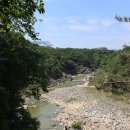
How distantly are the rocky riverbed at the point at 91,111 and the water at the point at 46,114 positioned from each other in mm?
888

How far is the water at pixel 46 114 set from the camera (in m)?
35.0

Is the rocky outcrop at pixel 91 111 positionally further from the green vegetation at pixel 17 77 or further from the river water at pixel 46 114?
the green vegetation at pixel 17 77

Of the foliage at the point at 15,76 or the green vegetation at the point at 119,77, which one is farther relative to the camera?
the foliage at the point at 15,76

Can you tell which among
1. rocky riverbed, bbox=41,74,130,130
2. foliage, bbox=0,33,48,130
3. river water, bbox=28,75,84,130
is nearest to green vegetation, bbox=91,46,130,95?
rocky riverbed, bbox=41,74,130,130

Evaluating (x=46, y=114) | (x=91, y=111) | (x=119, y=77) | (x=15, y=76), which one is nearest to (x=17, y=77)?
(x=15, y=76)

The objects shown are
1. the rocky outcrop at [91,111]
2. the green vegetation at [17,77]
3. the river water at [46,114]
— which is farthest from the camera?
the river water at [46,114]

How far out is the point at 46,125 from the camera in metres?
35.8

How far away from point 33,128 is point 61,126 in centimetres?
1350

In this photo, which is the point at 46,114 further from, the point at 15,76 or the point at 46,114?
the point at 15,76

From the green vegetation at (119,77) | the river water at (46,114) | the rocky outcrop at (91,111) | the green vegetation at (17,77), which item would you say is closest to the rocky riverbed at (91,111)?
the rocky outcrop at (91,111)

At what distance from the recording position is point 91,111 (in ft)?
144

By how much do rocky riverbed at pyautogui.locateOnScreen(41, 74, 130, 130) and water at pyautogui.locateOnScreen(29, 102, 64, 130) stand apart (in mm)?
888

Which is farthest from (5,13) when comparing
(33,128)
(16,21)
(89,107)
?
(89,107)

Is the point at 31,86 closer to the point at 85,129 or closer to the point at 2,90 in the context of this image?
the point at 2,90
